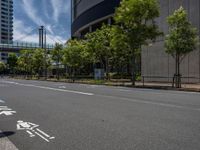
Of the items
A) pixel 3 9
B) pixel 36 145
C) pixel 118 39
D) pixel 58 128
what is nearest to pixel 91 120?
pixel 58 128

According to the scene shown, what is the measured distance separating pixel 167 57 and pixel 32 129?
32.1 metres

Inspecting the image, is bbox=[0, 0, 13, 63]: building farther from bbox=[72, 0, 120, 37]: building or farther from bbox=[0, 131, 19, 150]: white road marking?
bbox=[0, 131, 19, 150]: white road marking

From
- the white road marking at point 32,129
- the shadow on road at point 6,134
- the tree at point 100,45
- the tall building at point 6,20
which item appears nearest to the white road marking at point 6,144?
the shadow on road at point 6,134

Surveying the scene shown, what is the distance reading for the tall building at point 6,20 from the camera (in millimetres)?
173125

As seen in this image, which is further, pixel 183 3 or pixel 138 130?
pixel 183 3

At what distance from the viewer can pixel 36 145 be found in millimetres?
6969

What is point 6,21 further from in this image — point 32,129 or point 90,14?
point 32,129

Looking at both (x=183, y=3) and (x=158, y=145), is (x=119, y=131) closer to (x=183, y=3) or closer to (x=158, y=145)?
(x=158, y=145)

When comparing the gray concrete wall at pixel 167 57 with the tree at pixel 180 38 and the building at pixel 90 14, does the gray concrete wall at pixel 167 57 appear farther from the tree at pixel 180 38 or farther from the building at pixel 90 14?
the building at pixel 90 14

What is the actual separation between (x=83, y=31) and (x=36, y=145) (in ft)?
289

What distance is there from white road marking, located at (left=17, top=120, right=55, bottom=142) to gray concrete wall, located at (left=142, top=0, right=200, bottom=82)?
25185 millimetres

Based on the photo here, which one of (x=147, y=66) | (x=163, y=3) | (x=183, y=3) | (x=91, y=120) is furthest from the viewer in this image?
(x=147, y=66)

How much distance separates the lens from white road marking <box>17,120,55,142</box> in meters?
7.75

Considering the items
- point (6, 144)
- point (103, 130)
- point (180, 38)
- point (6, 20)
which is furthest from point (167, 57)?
point (6, 20)
